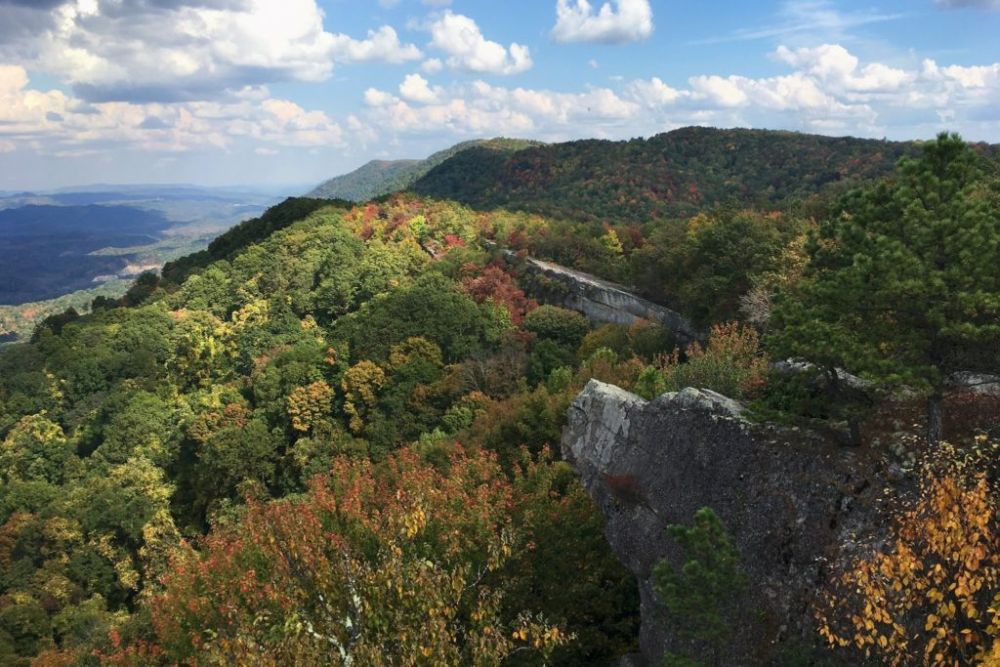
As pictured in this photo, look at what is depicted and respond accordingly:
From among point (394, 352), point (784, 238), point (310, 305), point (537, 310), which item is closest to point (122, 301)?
point (310, 305)

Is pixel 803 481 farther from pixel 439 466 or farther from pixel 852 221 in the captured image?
pixel 439 466

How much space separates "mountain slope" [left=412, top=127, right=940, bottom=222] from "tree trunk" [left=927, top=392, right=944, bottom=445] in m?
67.6

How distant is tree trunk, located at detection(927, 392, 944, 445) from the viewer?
382 inches

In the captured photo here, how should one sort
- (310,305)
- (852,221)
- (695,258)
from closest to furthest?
1. (852,221)
2. (695,258)
3. (310,305)

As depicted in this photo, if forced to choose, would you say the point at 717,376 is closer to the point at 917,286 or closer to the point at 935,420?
the point at 935,420

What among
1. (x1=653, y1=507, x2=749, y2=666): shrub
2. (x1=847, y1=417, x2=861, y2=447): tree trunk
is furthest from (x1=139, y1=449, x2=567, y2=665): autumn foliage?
(x1=847, y1=417, x2=861, y2=447): tree trunk

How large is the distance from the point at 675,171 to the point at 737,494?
107 meters

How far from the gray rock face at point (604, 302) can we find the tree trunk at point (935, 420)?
21.6 m

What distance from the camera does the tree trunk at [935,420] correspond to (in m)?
9.70

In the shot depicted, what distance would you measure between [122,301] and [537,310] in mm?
54061

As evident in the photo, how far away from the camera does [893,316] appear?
10.0 m

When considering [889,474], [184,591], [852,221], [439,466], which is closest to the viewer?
[889,474]

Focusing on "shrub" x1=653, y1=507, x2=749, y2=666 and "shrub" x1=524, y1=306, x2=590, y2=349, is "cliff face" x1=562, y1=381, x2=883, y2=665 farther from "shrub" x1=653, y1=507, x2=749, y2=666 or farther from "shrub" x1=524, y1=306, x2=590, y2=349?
"shrub" x1=524, y1=306, x2=590, y2=349

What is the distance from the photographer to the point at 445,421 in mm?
30828
